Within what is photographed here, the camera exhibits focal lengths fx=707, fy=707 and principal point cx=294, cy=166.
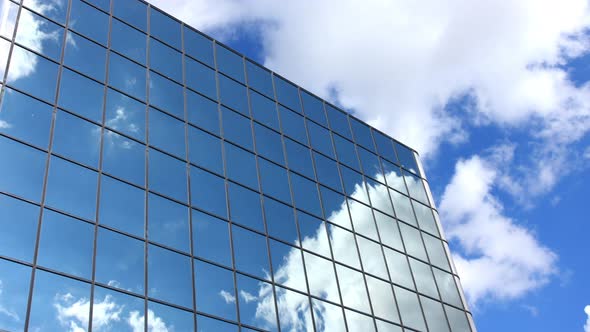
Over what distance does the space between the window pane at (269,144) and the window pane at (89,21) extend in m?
8.41

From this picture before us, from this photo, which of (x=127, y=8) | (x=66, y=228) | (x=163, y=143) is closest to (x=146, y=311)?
(x=66, y=228)

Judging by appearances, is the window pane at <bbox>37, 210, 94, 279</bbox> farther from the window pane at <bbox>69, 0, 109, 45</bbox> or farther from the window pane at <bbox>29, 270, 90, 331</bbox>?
the window pane at <bbox>69, 0, 109, 45</bbox>

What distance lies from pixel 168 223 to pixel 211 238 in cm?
197

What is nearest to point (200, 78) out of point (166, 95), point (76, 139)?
point (166, 95)

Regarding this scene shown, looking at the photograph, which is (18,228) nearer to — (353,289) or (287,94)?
(353,289)

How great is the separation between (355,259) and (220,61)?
12303 mm

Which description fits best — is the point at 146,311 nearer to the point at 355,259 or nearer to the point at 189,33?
the point at 355,259

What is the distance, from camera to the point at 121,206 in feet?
82.9

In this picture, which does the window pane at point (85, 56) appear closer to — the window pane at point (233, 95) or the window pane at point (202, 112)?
the window pane at point (202, 112)

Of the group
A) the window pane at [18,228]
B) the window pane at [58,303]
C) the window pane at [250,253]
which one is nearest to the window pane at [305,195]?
the window pane at [250,253]

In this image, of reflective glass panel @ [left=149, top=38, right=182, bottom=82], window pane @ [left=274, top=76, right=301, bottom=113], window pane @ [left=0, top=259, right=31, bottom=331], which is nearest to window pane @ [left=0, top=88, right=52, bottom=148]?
window pane @ [left=0, top=259, right=31, bottom=331]

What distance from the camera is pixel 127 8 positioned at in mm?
33250

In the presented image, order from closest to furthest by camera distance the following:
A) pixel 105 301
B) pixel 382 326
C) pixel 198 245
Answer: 1. pixel 105 301
2. pixel 198 245
3. pixel 382 326

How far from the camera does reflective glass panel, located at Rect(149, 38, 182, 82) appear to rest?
3222 centimetres
